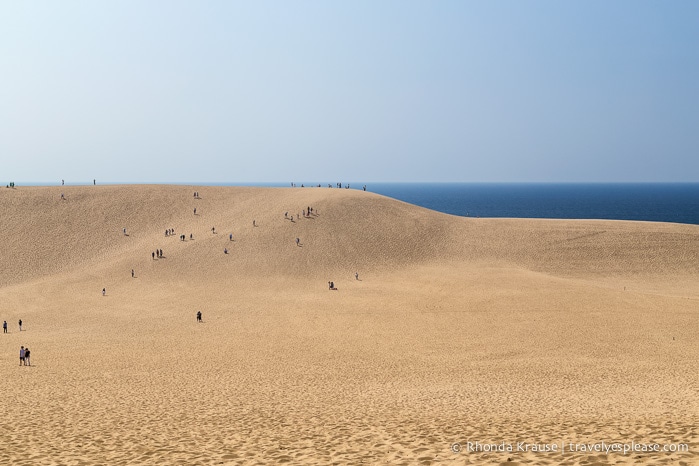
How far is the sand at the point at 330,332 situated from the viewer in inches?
583

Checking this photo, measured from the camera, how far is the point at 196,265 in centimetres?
5619

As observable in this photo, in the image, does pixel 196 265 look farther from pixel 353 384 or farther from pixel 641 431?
pixel 641 431

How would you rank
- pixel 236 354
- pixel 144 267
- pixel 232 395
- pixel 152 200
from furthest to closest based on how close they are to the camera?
pixel 152 200 < pixel 144 267 < pixel 236 354 < pixel 232 395

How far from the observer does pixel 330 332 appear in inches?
1389

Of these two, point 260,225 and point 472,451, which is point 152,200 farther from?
point 472,451

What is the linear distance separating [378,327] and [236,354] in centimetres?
1038

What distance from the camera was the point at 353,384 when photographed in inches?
939

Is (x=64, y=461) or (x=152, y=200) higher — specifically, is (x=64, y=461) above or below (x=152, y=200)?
below

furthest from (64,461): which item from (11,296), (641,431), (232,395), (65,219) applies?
(65,219)

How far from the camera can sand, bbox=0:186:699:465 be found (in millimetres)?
14797

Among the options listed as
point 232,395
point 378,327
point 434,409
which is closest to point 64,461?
point 232,395

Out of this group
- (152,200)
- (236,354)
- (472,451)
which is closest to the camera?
(472,451)

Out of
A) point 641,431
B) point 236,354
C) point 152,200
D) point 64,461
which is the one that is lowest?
point 236,354

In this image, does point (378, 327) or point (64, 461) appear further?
point (378, 327)
